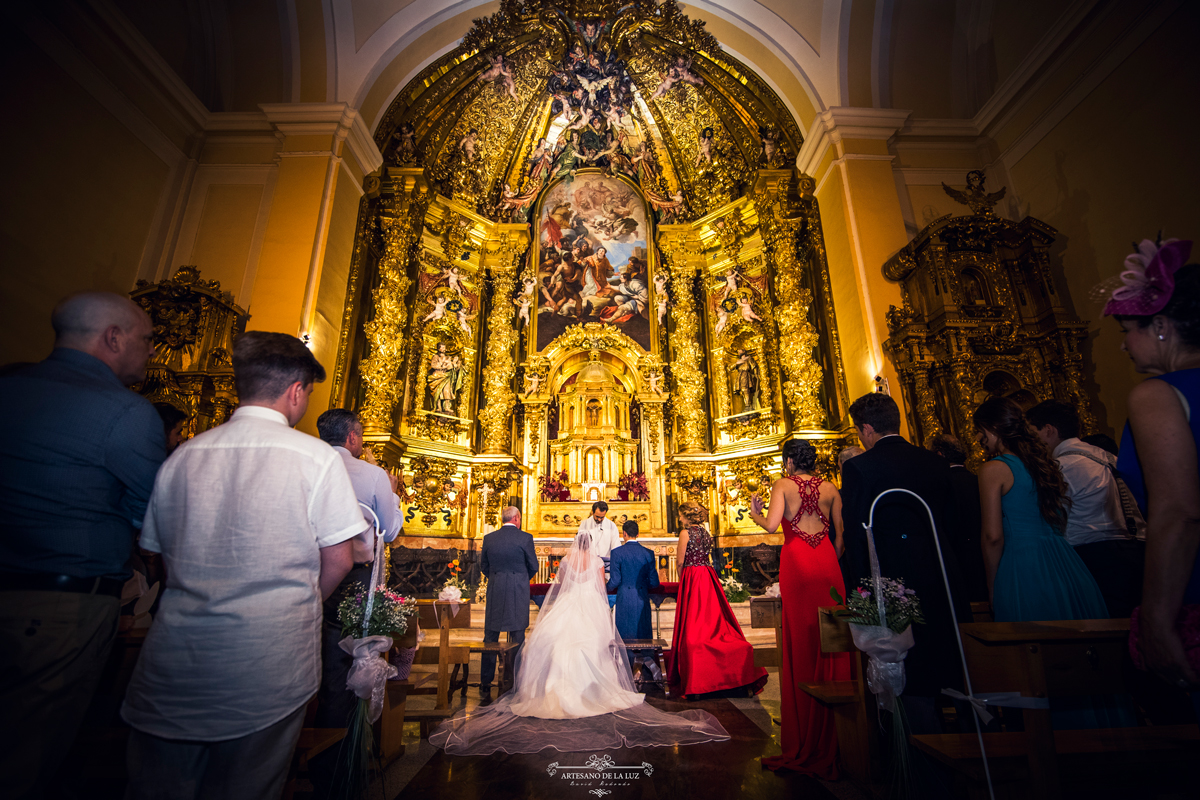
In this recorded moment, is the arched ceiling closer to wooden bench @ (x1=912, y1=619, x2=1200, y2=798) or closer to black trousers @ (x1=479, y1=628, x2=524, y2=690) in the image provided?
black trousers @ (x1=479, y1=628, x2=524, y2=690)

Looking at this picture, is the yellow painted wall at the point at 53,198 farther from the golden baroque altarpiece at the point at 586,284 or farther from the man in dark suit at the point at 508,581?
the man in dark suit at the point at 508,581

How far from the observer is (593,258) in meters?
12.5

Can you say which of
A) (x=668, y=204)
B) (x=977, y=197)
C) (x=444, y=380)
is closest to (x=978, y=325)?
(x=977, y=197)

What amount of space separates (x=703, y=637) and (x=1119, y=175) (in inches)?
303

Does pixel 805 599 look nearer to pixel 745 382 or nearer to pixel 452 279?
pixel 745 382

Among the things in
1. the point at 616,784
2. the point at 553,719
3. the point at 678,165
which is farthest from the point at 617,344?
the point at 616,784

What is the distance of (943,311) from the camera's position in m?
6.91

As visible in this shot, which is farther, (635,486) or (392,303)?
(635,486)

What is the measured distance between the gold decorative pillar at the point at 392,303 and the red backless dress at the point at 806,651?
6935 mm

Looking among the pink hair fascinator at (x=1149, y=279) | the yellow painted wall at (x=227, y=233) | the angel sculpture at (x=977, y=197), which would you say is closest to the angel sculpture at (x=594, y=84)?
the yellow painted wall at (x=227, y=233)

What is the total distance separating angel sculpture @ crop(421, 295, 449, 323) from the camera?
1061 centimetres

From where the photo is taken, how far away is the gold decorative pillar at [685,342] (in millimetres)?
10656

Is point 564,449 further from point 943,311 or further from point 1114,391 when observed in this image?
point 1114,391

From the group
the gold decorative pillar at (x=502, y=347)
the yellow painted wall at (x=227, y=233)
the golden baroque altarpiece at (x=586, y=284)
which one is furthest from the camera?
the gold decorative pillar at (x=502, y=347)
